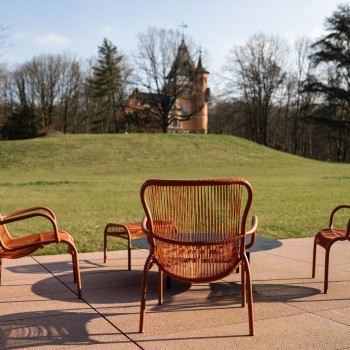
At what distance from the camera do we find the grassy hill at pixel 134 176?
1055 cm

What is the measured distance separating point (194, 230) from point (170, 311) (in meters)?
0.73

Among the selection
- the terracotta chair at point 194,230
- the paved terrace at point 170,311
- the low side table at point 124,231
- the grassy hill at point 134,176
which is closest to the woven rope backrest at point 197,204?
the terracotta chair at point 194,230

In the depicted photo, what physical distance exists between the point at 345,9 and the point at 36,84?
119ft

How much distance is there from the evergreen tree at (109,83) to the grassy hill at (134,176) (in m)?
13.0

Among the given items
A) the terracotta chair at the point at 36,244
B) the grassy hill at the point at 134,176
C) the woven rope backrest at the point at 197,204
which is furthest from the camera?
the grassy hill at the point at 134,176

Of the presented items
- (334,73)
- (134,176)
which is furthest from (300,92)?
(134,176)

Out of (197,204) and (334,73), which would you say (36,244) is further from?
(334,73)

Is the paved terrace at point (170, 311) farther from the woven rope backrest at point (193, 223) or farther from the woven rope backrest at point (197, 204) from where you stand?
the woven rope backrest at point (197, 204)

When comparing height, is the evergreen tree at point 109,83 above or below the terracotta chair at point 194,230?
above

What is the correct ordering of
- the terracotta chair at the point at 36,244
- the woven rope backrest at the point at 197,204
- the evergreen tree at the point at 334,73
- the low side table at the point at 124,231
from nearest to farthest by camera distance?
the woven rope backrest at the point at 197,204 → the terracotta chair at the point at 36,244 → the low side table at the point at 124,231 → the evergreen tree at the point at 334,73

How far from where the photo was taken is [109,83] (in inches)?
2158

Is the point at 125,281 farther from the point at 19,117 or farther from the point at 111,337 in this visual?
the point at 19,117

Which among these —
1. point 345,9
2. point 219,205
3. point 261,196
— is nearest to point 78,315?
point 219,205

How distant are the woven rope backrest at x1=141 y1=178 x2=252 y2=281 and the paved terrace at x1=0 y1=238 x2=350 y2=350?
456 mm
